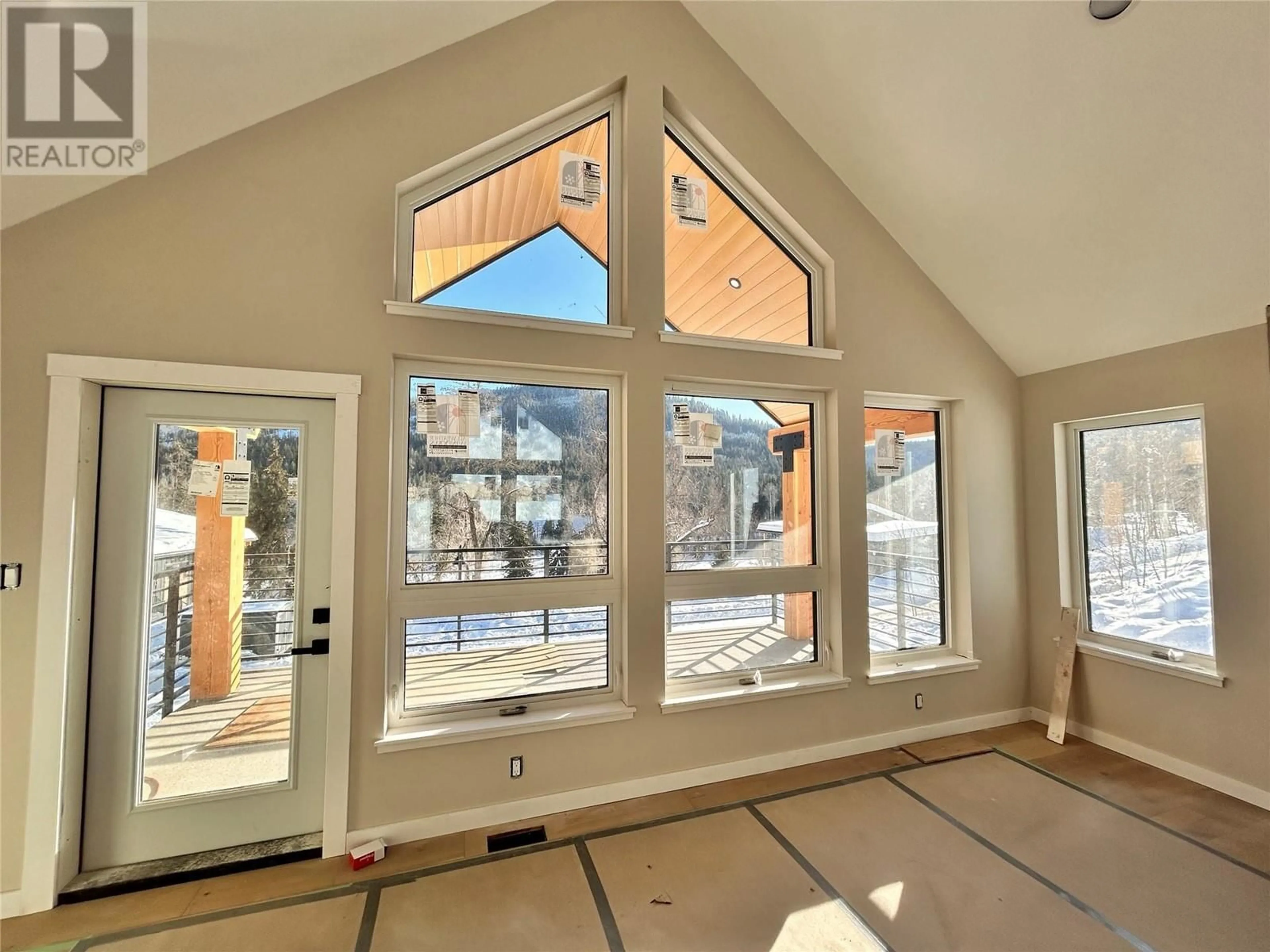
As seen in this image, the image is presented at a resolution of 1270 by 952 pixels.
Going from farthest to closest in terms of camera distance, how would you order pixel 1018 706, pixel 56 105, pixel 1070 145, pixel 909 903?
pixel 1018 706 < pixel 1070 145 < pixel 909 903 < pixel 56 105

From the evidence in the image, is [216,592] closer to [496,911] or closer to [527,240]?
[496,911]

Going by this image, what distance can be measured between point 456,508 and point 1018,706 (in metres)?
3.91

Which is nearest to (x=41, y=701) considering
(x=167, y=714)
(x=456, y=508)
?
(x=167, y=714)

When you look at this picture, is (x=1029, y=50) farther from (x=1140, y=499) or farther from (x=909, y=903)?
(x=909, y=903)

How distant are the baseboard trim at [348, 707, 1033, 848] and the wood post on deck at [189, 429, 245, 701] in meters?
0.88

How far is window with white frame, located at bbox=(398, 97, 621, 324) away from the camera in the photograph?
245 centimetres

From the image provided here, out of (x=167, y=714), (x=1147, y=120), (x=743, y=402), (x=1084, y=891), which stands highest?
(x=1147, y=120)


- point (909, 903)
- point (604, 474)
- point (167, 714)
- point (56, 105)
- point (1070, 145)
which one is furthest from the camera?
point (604, 474)

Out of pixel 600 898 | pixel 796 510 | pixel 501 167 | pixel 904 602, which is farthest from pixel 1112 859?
pixel 501 167

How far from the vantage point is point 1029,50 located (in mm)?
2182

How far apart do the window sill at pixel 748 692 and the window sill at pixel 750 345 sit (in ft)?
6.21

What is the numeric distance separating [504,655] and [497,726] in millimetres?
315

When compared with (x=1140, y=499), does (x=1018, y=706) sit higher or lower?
lower

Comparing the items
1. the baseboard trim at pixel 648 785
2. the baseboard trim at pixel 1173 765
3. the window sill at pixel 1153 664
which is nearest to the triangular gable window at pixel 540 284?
the baseboard trim at pixel 648 785
